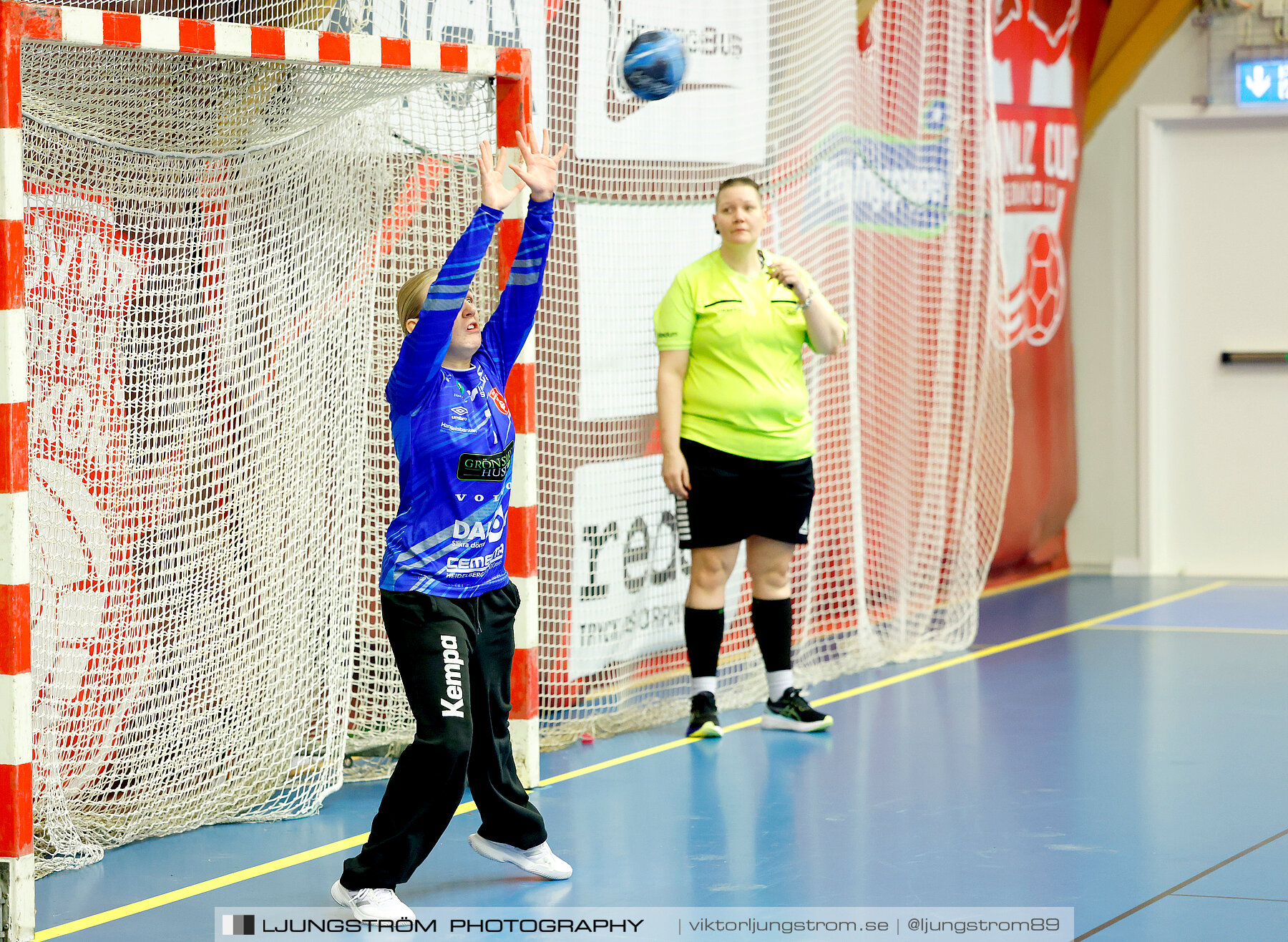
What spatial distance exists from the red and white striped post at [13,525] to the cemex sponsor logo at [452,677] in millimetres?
1006

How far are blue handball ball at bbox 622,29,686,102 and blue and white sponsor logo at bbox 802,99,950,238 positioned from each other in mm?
1287

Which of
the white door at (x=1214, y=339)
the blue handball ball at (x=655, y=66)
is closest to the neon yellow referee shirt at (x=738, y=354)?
the blue handball ball at (x=655, y=66)

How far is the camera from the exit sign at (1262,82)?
9867 millimetres

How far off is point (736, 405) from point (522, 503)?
3.54 ft

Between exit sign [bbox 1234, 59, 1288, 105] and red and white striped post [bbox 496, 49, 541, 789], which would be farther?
exit sign [bbox 1234, 59, 1288, 105]

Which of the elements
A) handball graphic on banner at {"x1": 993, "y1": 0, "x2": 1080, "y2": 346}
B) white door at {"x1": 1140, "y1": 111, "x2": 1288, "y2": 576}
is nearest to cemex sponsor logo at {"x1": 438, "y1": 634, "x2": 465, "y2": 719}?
handball graphic on banner at {"x1": 993, "y1": 0, "x2": 1080, "y2": 346}

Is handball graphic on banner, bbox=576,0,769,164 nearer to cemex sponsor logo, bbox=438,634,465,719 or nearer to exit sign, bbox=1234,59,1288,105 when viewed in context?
cemex sponsor logo, bbox=438,634,465,719

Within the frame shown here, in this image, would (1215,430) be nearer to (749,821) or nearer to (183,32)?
(749,821)

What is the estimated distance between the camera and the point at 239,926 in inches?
159

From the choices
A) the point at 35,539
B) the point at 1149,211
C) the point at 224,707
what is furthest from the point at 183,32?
the point at 1149,211

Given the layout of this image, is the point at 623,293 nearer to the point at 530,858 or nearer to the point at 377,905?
the point at 530,858

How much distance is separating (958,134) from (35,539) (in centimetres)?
545

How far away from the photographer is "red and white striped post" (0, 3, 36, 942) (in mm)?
3891

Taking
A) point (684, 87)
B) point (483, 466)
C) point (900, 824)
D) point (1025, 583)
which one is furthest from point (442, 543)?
point (1025, 583)
